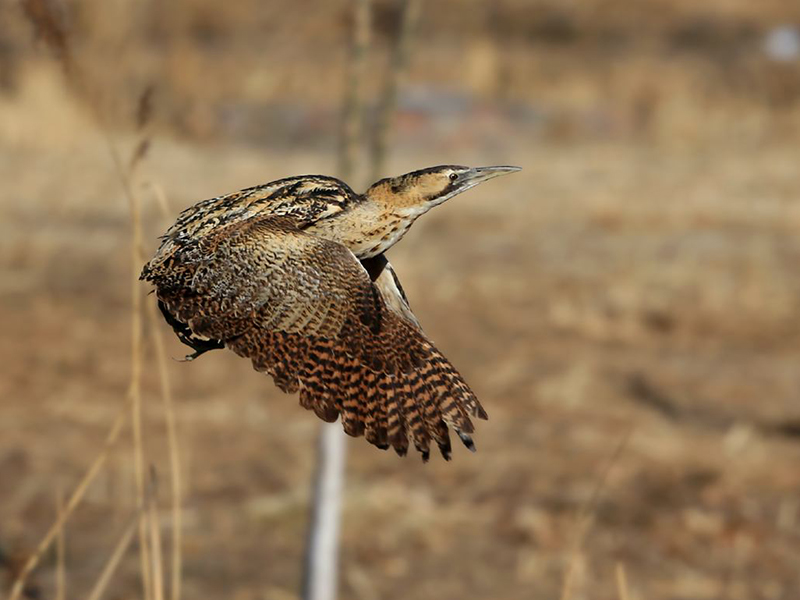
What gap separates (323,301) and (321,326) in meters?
0.03

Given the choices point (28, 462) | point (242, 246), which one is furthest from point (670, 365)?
point (242, 246)

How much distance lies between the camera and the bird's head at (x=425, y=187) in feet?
A: 5.61

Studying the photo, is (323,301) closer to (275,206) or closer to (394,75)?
(275,206)

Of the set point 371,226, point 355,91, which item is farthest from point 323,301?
point 355,91

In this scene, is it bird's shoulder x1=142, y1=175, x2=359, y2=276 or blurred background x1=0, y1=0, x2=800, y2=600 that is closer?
bird's shoulder x1=142, y1=175, x2=359, y2=276

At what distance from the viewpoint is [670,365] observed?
9.93 m

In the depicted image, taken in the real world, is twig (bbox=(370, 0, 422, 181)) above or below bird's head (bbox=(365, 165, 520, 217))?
above

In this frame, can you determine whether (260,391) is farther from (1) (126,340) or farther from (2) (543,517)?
(2) (543,517)

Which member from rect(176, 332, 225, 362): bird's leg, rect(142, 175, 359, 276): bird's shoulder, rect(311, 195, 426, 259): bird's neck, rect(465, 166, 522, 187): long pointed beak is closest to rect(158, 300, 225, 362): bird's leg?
rect(176, 332, 225, 362): bird's leg

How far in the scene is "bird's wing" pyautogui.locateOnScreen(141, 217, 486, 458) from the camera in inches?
60.9

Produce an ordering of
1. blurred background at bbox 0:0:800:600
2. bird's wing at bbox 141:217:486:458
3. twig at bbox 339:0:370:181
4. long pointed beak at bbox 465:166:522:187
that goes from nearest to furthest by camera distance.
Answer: bird's wing at bbox 141:217:486:458
long pointed beak at bbox 465:166:522:187
twig at bbox 339:0:370:181
blurred background at bbox 0:0:800:600

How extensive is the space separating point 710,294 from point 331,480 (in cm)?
595

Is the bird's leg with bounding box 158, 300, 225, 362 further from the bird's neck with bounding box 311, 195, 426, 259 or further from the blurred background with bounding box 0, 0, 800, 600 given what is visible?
the blurred background with bounding box 0, 0, 800, 600

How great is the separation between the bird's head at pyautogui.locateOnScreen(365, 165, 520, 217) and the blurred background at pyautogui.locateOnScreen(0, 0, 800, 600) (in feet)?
1.62
